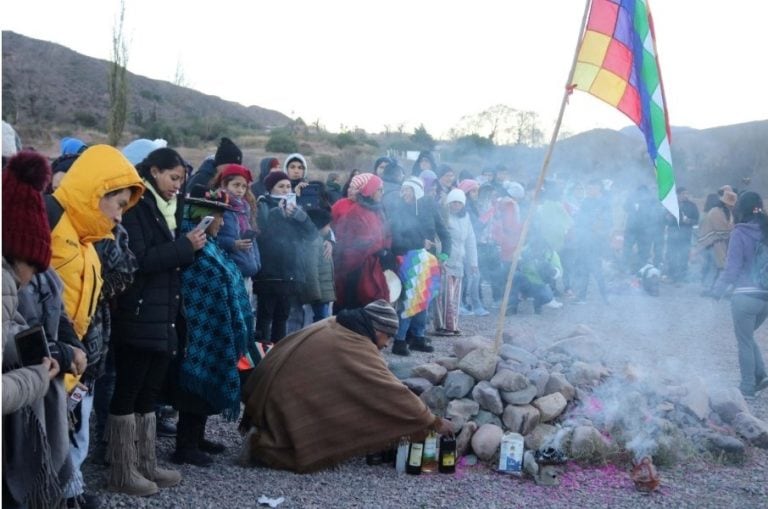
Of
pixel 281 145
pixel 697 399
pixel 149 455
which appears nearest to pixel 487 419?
pixel 697 399

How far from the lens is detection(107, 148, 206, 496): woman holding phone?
156 inches

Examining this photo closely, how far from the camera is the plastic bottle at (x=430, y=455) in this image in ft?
15.9

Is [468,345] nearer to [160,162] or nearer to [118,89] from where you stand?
[160,162]

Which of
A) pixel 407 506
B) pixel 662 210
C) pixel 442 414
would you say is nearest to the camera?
pixel 407 506

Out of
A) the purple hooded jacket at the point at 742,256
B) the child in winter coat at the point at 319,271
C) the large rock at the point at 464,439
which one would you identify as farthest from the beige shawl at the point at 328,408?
the purple hooded jacket at the point at 742,256

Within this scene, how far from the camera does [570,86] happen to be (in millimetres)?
5664

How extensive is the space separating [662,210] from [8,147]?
42.2 ft

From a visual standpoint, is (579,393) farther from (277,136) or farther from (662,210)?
(277,136)

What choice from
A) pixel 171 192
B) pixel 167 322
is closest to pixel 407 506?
pixel 167 322

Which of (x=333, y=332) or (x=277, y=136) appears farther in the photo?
(x=277, y=136)

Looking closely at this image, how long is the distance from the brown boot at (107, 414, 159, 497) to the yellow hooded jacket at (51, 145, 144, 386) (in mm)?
715

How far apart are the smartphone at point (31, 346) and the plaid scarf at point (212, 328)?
168 centimetres

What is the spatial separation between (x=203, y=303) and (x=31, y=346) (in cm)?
180

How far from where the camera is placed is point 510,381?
5438 millimetres
